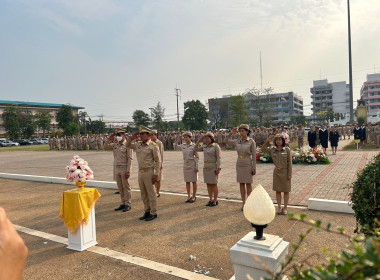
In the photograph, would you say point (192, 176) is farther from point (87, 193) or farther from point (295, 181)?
point (295, 181)

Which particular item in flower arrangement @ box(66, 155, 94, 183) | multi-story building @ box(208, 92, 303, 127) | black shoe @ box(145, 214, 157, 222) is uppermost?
multi-story building @ box(208, 92, 303, 127)

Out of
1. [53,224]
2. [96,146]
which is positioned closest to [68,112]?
[96,146]

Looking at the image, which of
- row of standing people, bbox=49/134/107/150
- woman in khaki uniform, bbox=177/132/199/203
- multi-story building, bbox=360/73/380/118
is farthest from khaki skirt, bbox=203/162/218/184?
multi-story building, bbox=360/73/380/118

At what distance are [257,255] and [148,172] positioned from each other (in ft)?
12.0

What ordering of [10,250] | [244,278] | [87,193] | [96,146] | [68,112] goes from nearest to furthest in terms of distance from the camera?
1. [10,250]
2. [244,278]
3. [87,193]
4. [96,146]
5. [68,112]

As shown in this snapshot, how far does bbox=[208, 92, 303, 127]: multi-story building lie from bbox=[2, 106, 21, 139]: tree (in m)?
42.4

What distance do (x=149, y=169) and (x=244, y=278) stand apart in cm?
361

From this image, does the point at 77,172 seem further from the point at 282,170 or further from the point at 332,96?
the point at 332,96

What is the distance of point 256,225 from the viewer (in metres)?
2.43

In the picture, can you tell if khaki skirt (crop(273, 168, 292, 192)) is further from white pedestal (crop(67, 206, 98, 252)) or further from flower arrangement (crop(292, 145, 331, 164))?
flower arrangement (crop(292, 145, 331, 164))

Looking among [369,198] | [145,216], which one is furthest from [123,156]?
[369,198]

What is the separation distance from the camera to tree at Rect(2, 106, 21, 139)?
57.3 metres

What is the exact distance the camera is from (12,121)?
57.4 metres

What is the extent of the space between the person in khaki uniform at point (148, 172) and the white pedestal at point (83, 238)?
1260 millimetres
